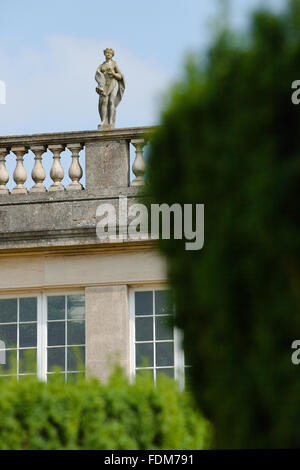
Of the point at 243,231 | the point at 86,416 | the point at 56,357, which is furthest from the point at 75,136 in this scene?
the point at 243,231

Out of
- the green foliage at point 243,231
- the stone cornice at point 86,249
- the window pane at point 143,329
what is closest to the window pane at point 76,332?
the window pane at point 143,329

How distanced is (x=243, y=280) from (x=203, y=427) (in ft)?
15.1

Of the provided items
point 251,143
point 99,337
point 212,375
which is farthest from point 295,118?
point 99,337

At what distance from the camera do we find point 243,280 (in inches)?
194

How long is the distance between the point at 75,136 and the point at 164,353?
286 centimetres

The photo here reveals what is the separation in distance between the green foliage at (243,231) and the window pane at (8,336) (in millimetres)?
7614

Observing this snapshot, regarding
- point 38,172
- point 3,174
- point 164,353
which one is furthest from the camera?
point 3,174

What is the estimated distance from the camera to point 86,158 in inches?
511

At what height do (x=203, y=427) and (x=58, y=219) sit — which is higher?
(x=58, y=219)

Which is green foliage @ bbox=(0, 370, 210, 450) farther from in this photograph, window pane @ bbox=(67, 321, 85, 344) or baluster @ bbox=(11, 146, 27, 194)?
baluster @ bbox=(11, 146, 27, 194)

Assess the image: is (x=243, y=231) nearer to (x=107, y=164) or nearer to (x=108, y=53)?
(x=107, y=164)

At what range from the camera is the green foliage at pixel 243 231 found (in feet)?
15.8

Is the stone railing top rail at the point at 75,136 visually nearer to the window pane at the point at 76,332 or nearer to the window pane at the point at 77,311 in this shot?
the window pane at the point at 77,311

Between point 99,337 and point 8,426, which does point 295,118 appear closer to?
point 8,426
